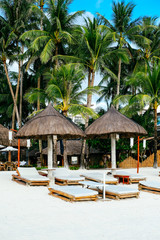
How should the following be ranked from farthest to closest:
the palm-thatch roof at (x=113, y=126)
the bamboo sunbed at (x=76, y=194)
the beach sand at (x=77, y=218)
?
the palm-thatch roof at (x=113, y=126)
the bamboo sunbed at (x=76, y=194)
the beach sand at (x=77, y=218)

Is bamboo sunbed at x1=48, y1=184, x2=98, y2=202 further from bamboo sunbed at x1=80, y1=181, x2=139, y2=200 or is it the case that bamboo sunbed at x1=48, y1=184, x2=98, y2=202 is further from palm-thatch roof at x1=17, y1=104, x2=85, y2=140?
palm-thatch roof at x1=17, y1=104, x2=85, y2=140

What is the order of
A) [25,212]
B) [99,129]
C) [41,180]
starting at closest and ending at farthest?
[25,212] < [41,180] < [99,129]

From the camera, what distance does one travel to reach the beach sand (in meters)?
4.82

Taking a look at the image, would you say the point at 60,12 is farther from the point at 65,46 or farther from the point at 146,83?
the point at 146,83

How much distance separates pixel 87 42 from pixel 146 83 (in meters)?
5.10

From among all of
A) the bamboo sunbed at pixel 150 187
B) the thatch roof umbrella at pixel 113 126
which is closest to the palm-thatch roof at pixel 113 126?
the thatch roof umbrella at pixel 113 126

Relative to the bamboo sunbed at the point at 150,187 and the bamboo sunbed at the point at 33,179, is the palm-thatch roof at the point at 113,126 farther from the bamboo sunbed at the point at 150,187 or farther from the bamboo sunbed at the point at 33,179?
the bamboo sunbed at the point at 33,179

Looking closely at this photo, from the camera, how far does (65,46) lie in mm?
27328

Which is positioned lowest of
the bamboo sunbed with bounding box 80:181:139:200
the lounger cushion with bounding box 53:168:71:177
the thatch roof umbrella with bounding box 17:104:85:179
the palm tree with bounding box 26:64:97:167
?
the bamboo sunbed with bounding box 80:181:139:200

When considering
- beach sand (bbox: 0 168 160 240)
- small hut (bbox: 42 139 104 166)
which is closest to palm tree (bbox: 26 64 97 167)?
small hut (bbox: 42 139 104 166)

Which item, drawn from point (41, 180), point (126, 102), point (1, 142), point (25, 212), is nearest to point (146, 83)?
point (126, 102)

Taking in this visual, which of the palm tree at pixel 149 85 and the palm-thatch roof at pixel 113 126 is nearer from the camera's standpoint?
the palm-thatch roof at pixel 113 126

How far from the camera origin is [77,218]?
5.96 metres

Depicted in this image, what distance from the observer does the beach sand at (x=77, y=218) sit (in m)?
4.82
